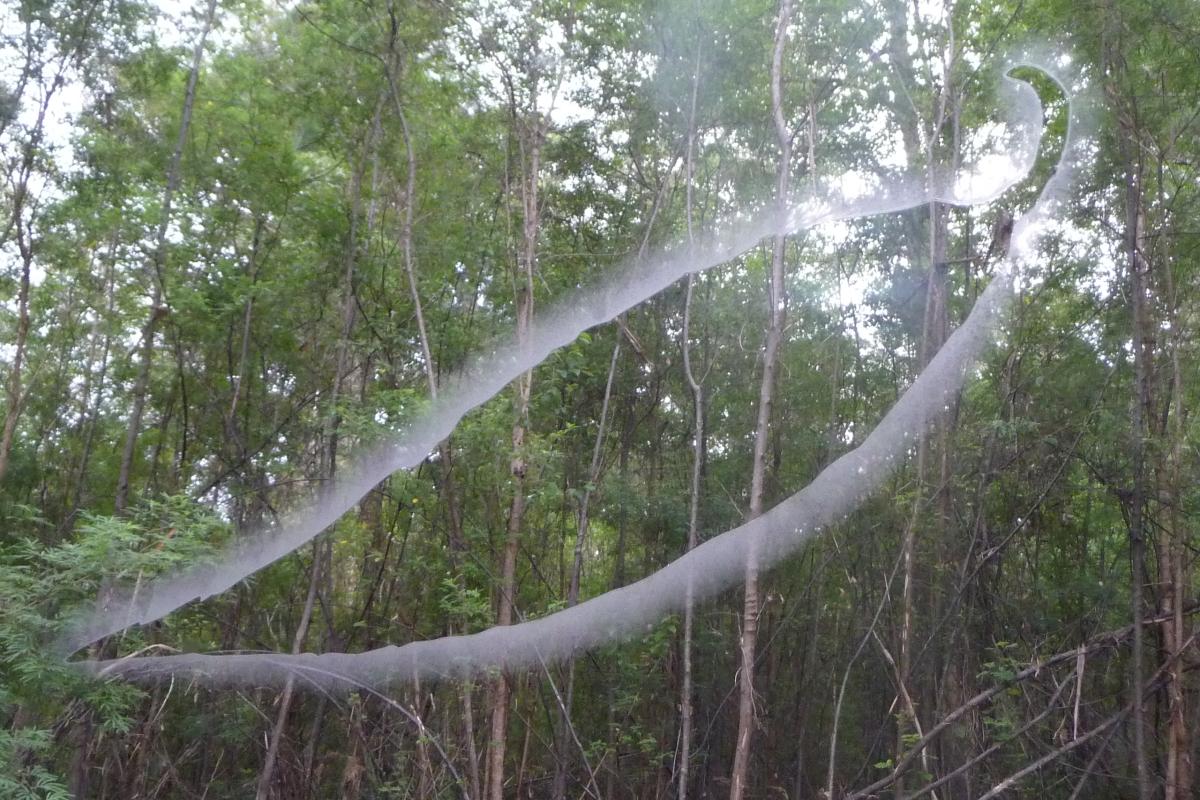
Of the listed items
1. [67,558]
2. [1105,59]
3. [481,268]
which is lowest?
[67,558]

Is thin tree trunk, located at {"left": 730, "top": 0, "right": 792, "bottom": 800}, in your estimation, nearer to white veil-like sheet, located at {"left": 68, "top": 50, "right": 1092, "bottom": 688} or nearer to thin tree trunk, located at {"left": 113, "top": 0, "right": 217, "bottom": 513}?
white veil-like sheet, located at {"left": 68, "top": 50, "right": 1092, "bottom": 688}

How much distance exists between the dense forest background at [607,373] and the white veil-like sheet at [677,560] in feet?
0.76

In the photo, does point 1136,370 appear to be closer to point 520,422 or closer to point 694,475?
point 694,475

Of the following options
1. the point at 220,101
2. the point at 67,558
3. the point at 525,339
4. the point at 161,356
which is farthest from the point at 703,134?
the point at 67,558

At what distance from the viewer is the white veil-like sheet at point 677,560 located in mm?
4723

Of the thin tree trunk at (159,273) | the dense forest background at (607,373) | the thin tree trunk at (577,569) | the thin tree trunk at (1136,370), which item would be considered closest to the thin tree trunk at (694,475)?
the dense forest background at (607,373)

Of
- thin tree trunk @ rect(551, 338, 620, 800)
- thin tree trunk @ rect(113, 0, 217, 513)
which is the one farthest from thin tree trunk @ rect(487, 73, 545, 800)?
thin tree trunk @ rect(113, 0, 217, 513)

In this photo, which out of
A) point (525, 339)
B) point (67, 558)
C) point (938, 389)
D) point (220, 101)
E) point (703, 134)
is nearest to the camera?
point (67, 558)

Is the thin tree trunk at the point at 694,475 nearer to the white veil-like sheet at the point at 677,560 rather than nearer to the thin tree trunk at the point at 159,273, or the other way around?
the white veil-like sheet at the point at 677,560

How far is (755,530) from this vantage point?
16.4 feet

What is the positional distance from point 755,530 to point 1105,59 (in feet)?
10.2

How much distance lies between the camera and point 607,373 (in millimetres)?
7418

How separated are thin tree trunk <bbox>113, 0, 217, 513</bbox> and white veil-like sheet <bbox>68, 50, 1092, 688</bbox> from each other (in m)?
0.95

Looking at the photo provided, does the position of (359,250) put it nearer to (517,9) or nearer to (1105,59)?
(517,9)
